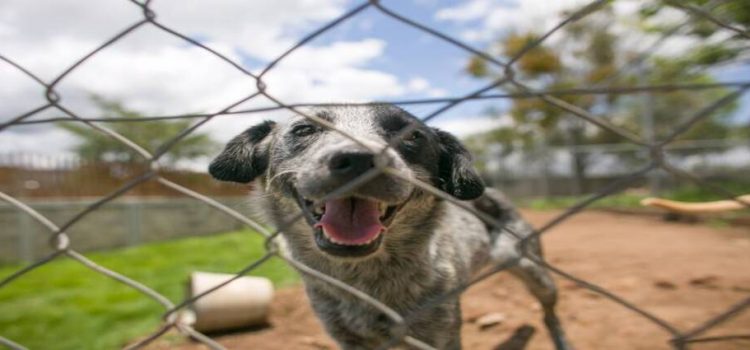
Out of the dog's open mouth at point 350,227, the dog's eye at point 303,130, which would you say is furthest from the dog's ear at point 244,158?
the dog's open mouth at point 350,227

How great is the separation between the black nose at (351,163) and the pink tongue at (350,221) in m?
0.24

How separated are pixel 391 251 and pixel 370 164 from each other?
1.01 metres

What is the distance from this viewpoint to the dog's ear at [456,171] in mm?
2143

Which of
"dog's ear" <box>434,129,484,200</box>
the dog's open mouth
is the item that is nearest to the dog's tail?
"dog's ear" <box>434,129,484,200</box>

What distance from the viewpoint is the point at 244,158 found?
2330 millimetres

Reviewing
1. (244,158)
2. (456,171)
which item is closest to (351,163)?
(456,171)

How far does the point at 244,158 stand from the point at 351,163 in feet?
3.61

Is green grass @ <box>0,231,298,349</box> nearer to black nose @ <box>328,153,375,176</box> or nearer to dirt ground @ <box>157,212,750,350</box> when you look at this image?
dirt ground @ <box>157,212,750,350</box>

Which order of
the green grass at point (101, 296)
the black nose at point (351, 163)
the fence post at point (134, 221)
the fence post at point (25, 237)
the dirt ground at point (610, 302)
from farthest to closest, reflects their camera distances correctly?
the fence post at point (134, 221), the fence post at point (25, 237), the green grass at point (101, 296), the dirt ground at point (610, 302), the black nose at point (351, 163)

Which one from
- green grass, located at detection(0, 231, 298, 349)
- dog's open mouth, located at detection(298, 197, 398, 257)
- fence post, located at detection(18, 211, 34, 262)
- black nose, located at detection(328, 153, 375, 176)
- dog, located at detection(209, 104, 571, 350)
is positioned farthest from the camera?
fence post, located at detection(18, 211, 34, 262)

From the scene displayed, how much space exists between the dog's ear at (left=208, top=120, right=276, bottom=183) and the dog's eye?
1.05ft

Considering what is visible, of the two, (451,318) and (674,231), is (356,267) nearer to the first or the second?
(451,318)

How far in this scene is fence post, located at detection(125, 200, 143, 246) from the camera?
10.6 meters

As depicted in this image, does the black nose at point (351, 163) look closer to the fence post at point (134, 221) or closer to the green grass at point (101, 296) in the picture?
the green grass at point (101, 296)
